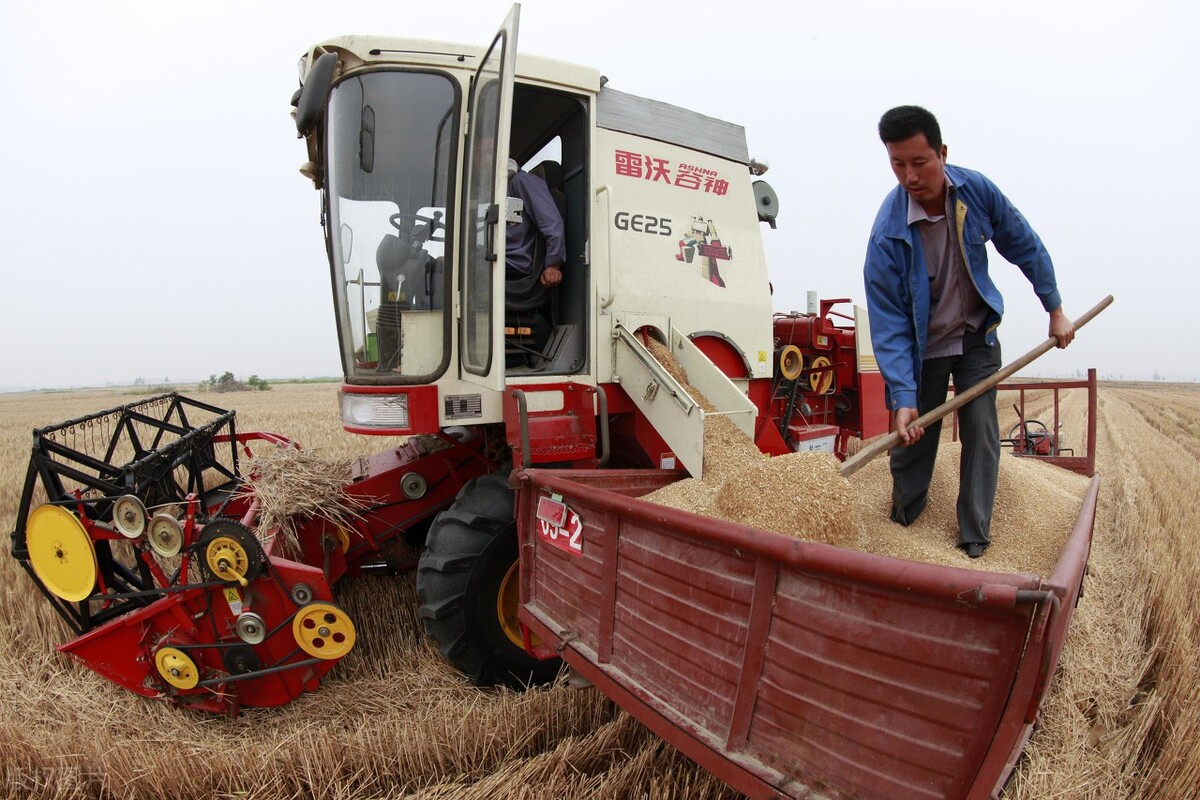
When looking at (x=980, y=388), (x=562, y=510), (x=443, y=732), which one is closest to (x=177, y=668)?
(x=443, y=732)

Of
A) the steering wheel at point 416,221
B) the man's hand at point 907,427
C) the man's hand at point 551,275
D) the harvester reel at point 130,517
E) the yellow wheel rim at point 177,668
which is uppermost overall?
the steering wheel at point 416,221

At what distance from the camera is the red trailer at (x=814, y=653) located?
4.09ft

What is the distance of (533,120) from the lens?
406 cm

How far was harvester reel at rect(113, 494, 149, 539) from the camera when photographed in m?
2.67

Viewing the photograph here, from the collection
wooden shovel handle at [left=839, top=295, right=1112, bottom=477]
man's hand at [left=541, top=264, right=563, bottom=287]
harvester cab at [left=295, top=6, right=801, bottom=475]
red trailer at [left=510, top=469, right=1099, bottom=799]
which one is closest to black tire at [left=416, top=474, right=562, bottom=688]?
harvester cab at [left=295, top=6, right=801, bottom=475]

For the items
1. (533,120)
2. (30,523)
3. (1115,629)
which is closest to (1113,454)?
(1115,629)

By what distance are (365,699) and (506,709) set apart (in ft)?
2.50

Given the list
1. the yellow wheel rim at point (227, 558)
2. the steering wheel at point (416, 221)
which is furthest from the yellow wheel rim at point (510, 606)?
the steering wheel at point (416, 221)

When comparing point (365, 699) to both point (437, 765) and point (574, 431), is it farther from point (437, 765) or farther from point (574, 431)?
point (574, 431)

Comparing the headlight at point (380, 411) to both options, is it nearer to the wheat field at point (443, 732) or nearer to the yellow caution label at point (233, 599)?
the yellow caution label at point (233, 599)

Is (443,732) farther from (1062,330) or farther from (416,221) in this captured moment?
(1062,330)

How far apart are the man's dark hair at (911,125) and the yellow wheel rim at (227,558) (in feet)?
9.13

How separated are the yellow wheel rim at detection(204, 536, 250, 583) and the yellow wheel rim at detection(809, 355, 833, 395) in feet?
11.7

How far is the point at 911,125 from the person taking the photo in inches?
86.0
